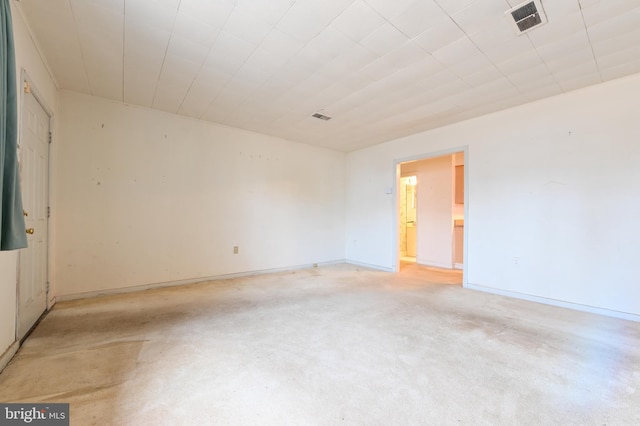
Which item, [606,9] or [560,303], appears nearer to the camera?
[606,9]

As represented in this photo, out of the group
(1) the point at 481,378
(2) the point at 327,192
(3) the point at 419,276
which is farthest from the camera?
(2) the point at 327,192

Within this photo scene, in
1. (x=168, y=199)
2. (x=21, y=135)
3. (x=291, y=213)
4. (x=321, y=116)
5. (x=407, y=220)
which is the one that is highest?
(x=321, y=116)

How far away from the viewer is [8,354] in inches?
77.4

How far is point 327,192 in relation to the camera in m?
6.21

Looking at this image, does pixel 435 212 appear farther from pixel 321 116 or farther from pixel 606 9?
pixel 606 9

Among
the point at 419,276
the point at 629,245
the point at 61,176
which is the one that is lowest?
the point at 419,276

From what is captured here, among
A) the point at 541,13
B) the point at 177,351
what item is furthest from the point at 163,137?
the point at 541,13

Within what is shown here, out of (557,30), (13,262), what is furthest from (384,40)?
(13,262)

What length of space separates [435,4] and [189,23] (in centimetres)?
198

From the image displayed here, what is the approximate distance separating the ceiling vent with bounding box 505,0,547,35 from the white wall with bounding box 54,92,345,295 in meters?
4.03

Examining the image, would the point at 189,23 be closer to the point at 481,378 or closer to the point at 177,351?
the point at 177,351

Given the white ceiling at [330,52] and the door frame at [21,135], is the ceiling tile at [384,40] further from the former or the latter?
the door frame at [21,135]

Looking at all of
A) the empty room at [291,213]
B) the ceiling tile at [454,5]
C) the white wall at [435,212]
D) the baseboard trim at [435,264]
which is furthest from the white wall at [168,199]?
the ceiling tile at [454,5]

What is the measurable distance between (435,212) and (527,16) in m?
4.54
